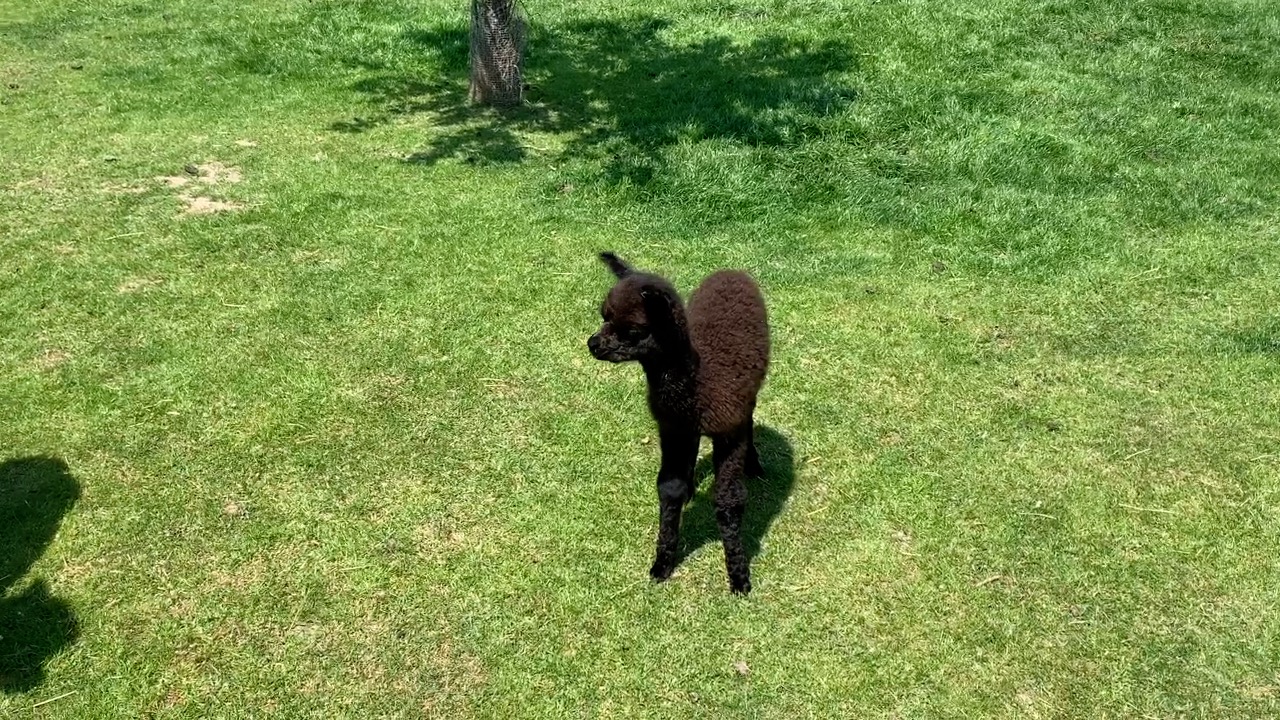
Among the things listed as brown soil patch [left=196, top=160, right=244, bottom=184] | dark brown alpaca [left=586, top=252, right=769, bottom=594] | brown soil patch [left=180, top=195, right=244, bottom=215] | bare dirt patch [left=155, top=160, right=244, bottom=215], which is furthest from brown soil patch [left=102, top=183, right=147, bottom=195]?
dark brown alpaca [left=586, top=252, right=769, bottom=594]

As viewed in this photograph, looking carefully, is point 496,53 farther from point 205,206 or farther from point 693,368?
point 693,368

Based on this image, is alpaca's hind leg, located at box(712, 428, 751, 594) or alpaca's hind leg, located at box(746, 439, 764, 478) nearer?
alpaca's hind leg, located at box(712, 428, 751, 594)

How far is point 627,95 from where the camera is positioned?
1291cm

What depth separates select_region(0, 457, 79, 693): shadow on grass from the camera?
4.83 meters

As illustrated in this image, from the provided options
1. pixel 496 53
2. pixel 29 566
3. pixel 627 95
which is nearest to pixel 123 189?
pixel 496 53

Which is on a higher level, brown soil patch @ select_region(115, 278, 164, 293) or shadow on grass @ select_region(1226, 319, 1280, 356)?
shadow on grass @ select_region(1226, 319, 1280, 356)

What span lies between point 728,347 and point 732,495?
88 cm

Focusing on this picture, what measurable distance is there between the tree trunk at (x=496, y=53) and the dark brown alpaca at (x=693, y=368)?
772 centimetres

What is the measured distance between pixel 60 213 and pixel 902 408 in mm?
8904

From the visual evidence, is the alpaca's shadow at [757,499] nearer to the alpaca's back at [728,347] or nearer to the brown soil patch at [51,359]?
the alpaca's back at [728,347]

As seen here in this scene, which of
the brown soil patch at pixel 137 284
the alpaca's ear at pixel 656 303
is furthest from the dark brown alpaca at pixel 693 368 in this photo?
the brown soil patch at pixel 137 284

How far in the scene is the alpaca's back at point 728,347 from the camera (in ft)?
16.2

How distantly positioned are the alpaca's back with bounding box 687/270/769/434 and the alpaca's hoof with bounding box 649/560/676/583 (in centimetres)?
99

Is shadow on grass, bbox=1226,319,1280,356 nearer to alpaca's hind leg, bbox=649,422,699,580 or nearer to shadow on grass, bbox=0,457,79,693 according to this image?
alpaca's hind leg, bbox=649,422,699,580
